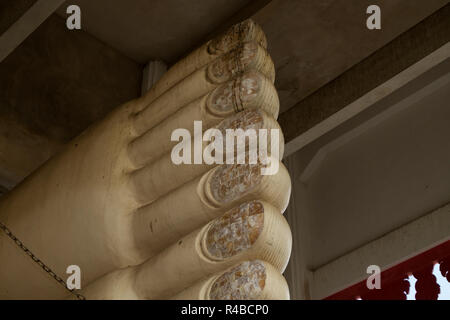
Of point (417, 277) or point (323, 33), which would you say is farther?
point (417, 277)

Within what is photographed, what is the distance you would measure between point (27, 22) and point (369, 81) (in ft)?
7.84

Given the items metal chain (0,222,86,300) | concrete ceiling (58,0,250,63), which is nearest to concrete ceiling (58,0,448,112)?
concrete ceiling (58,0,250,63)

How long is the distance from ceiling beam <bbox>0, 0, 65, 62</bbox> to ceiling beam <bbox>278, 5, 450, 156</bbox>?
6.79ft

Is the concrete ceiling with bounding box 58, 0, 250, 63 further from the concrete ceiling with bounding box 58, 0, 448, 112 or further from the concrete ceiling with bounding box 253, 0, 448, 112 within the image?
the concrete ceiling with bounding box 253, 0, 448, 112

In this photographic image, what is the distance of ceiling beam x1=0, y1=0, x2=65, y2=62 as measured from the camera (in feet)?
15.5

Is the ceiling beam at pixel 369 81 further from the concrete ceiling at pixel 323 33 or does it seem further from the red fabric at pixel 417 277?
the red fabric at pixel 417 277

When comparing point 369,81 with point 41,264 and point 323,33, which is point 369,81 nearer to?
point 323,33

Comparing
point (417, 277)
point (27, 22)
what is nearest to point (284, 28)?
point (27, 22)

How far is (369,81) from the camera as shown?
5438mm

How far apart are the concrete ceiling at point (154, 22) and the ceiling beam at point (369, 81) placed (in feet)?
3.08

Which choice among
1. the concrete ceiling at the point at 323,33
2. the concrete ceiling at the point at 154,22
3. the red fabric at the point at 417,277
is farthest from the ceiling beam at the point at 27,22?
the red fabric at the point at 417,277

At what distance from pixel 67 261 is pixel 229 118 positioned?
912 millimetres
